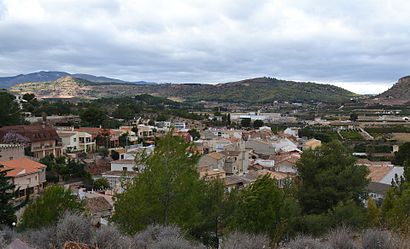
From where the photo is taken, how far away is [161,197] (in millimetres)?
12789

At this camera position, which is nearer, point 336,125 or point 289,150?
point 289,150

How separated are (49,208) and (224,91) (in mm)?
151126

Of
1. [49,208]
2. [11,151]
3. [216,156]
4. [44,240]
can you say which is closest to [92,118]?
[11,151]

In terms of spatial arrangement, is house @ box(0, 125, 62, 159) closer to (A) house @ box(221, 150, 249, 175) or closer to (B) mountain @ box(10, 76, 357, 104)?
(A) house @ box(221, 150, 249, 175)

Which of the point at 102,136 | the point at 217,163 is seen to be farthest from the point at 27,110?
the point at 217,163

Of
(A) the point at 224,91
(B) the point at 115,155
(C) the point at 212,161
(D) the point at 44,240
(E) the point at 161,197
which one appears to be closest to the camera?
(D) the point at 44,240

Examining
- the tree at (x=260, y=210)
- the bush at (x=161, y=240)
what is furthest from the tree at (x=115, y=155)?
the bush at (x=161, y=240)

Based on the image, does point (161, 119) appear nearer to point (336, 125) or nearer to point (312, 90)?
point (336, 125)

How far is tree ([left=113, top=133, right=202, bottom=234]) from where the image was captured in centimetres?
1254

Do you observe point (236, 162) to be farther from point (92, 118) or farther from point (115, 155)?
point (92, 118)

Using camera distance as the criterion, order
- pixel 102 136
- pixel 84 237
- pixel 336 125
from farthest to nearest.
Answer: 1. pixel 336 125
2. pixel 102 136
3. pixel 84 237

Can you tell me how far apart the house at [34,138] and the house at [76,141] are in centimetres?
179

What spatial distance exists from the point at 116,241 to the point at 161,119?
59.8 m

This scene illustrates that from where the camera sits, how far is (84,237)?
8664mm
